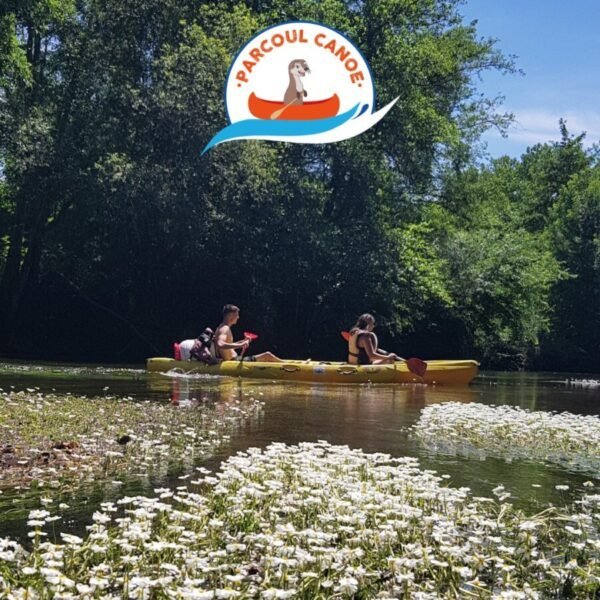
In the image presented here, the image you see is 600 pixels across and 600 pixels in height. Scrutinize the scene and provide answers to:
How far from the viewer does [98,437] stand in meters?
9.41

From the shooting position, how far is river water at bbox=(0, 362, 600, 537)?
25.6ft

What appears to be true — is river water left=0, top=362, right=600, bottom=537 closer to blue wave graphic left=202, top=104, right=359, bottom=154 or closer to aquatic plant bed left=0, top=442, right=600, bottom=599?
aquatic plant bed left=0, top=442, right=600, bottom=599

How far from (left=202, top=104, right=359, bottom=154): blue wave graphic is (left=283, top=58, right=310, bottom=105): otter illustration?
111 inches

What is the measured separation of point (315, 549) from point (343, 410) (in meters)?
9.48

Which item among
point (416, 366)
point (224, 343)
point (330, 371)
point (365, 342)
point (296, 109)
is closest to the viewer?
point (330, 371)

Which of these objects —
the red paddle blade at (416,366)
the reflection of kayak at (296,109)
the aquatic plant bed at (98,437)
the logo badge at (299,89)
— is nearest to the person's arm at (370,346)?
the red paddle blade at (416,366)

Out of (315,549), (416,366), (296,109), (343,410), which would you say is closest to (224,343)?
(416,366)

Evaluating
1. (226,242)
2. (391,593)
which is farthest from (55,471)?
(226,242)

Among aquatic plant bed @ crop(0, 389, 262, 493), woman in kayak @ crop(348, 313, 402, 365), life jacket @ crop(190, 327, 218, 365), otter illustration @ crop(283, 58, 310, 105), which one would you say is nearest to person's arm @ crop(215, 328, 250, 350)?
life jacket @ crop(190, 327, 218, 365)

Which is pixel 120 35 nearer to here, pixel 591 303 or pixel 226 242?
pixel 226 242

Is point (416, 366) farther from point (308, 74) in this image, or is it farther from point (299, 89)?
point (299, 89)

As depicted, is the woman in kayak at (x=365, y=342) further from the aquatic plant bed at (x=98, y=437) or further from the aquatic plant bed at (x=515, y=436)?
the aquatic plant bed at (x=98, y=437)

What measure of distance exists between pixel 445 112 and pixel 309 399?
2494 cm

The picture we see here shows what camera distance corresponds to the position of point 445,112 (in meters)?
38.7
